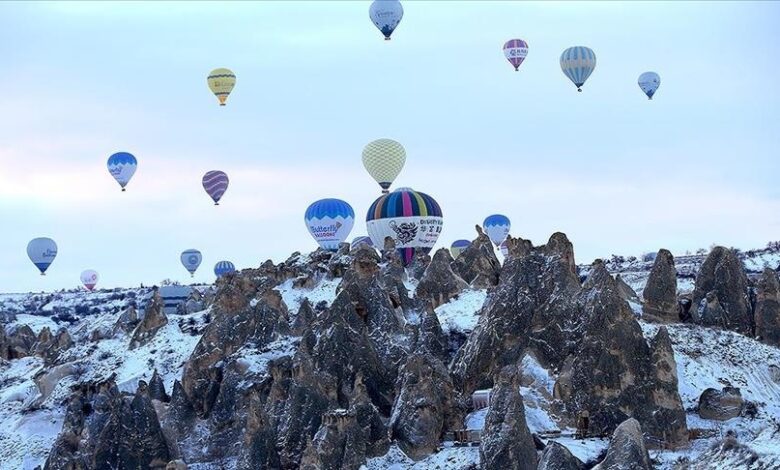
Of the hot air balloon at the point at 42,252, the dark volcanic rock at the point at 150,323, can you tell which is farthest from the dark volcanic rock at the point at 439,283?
the hot air balloon at the point at 42,252

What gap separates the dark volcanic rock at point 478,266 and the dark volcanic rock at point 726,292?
1204 centimetres

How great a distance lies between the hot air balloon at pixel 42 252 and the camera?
16988 cm

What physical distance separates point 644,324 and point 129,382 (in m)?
27.3

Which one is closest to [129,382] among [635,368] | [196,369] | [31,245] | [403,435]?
[196,369]

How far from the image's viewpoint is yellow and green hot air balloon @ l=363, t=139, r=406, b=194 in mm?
130125

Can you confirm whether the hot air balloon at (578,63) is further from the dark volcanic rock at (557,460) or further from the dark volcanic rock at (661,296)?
the dark volcanic rock at (557,460)

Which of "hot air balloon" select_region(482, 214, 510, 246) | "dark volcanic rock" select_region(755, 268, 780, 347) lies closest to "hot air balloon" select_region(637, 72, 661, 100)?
"hot air balloon" select_region(482, 214, 510, 246)

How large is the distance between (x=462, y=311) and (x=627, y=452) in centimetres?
3316

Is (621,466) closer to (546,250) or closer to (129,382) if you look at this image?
(546,250)

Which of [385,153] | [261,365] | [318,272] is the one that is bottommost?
[261,365]

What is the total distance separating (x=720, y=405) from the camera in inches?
3031

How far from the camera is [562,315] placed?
8088 centimetres

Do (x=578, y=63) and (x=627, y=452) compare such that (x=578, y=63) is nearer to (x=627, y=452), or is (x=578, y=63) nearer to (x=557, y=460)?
(x=557, y=460)

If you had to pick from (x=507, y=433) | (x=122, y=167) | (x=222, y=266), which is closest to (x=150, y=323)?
(x=507, y=433)
